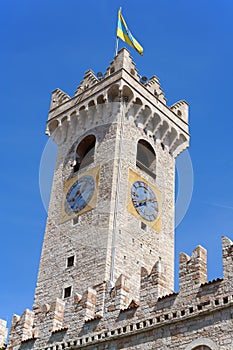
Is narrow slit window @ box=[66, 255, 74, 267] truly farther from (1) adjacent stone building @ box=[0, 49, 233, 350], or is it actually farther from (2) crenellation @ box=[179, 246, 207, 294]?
(2) crenellation @ box=[179, 246, 207, 294]

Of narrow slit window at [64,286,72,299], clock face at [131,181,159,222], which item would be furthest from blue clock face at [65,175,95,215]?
narrow slit window at [64,286,72,299]

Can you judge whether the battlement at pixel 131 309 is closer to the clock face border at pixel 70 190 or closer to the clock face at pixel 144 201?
the clock face border at pixel 70 190

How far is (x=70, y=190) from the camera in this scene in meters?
23.4

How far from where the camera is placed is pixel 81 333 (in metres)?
13.8

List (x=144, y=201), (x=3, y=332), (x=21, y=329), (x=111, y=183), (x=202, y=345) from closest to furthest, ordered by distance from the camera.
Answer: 1. (x=202, y=345)
2. (x=21, y=329)
3. (x=3, y=332)
4. (x=111, y=183)
5. (x=144, y=201)

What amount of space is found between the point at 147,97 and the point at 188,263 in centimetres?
1359

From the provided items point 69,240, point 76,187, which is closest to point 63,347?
point 69,240

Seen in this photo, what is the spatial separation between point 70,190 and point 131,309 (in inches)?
429

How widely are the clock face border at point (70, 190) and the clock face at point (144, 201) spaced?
1.48m

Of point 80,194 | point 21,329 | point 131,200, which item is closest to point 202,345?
point 21,329

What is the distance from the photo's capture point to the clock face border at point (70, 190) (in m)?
21.9

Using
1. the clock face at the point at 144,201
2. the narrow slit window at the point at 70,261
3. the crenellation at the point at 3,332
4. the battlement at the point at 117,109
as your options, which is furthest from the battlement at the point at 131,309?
the battlement at the point at 117,109

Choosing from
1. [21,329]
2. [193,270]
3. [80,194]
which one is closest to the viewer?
[193,270]

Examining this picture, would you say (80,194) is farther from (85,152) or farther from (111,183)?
(85,152)
